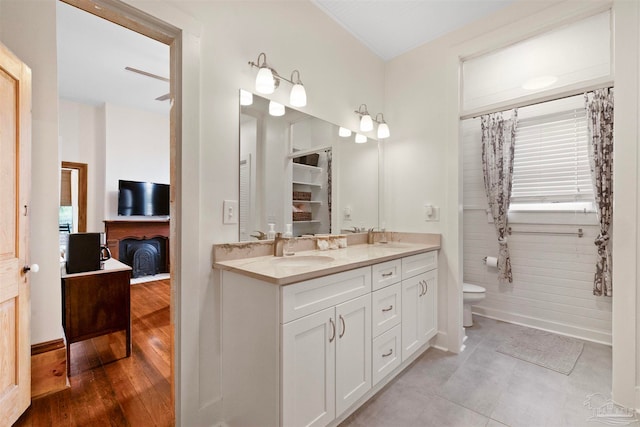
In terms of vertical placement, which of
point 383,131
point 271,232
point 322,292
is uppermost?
point 383,131

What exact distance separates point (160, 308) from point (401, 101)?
361cm

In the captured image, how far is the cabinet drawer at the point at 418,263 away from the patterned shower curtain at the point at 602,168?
1510 mm

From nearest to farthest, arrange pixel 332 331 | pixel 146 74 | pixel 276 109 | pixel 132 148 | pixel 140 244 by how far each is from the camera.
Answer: pixel 332 331, pixel 276 109, pixel 146 74, pixel 132 148, pixel 140 244

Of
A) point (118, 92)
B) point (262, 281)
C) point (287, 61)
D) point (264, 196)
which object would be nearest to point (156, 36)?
point (287, 61)

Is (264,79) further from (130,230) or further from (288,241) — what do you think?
(130,230)

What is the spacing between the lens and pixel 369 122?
2590mm

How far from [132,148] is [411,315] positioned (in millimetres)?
Answer: 5217

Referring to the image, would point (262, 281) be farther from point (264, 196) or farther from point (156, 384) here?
point (156, 384)

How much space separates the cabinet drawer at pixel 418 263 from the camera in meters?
2.08

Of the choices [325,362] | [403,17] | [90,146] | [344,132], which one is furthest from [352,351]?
[90,146]

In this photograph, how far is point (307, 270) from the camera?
136 centimetres

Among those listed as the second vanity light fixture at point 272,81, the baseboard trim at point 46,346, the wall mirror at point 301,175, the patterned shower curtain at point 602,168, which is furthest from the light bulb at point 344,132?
A: the baseboard trim at point 46,346

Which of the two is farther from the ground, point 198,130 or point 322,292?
point 198,130

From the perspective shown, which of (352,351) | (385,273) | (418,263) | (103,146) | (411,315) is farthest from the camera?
(103,146)
